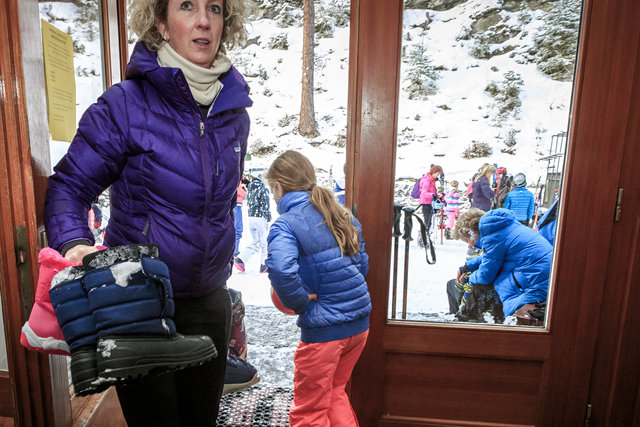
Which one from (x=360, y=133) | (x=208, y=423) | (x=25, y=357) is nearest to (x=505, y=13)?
(x=360, y=133)

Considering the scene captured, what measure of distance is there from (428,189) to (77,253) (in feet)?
3.86

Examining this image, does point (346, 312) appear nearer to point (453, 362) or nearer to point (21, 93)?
point (453, 362)

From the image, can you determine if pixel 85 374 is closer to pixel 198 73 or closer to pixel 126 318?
pixel 126 318

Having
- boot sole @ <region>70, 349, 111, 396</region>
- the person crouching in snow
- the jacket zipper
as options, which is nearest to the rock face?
the jacket zipper

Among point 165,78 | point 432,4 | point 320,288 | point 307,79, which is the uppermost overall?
point 307,79

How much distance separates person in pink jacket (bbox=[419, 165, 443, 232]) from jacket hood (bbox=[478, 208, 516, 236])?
0.73 feet

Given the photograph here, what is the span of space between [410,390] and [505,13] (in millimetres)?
1470

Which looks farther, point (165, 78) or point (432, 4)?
point (432, 4)

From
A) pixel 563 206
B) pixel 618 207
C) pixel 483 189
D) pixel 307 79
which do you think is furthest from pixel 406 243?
pixel 307 79

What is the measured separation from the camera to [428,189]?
1.47 m

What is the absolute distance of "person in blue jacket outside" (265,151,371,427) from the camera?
126 centimetres

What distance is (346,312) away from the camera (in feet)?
4.22

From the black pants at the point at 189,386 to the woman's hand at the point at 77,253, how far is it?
0.24 meters

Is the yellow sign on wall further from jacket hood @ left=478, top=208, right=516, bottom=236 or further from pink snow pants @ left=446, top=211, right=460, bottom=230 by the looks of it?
jacket hood @ left=478, top=208, right=516, bottom=236
